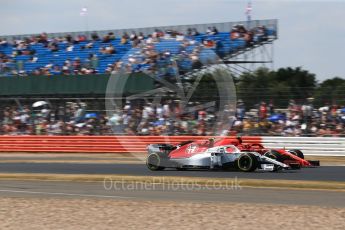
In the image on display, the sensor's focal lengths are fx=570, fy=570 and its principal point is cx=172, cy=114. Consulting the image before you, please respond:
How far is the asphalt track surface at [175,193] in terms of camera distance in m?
9.26

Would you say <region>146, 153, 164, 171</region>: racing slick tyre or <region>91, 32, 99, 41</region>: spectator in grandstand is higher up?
<region>91, 32, 99, 41</region>: spectator in grandstand

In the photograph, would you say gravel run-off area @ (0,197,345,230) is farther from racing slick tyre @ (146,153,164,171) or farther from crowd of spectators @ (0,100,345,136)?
crowd of spectators @ (0,100,345,136)

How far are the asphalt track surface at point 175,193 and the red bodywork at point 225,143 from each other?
2392 mm

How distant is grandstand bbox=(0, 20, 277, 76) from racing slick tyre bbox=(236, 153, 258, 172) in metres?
8.52

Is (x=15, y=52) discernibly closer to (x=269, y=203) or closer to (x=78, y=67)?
(x=78, y=67)

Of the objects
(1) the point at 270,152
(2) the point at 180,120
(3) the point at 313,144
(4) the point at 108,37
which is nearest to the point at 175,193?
(1) the point at 270,152

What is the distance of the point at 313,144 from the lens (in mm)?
18938

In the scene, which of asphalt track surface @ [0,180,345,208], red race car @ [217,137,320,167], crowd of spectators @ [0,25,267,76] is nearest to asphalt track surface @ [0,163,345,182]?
red race car @ [217,137,320,167]

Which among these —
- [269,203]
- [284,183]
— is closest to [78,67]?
[284,183]

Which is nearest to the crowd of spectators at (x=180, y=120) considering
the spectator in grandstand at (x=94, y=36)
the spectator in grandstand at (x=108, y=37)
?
the spectator in grandstand at (x=108, y=37)

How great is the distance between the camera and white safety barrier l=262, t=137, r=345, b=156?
18.7 metres

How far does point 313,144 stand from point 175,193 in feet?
32.1

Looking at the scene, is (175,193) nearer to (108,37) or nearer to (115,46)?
(115,46)

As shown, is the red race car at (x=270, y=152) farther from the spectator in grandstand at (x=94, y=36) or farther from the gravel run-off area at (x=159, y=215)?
the spectator in grandstand at (x=94, y=36)
